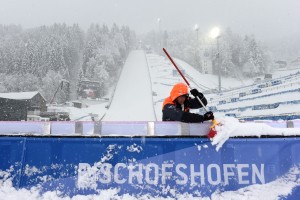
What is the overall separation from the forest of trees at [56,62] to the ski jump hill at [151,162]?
80.3 meters

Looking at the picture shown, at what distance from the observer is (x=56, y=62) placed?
94375 millimetres

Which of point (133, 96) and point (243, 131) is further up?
point (133, 96)

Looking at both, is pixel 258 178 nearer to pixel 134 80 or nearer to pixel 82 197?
pixel 82 197

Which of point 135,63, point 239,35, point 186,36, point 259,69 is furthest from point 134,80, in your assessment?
point 186,36

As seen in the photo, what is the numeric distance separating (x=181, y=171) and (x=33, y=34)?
122 m

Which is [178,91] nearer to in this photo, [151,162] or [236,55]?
[151,162]

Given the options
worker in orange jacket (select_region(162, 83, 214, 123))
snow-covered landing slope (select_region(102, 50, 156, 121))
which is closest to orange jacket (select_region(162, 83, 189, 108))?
worker in orange jacket (select_region(162, 83, 214, 123))

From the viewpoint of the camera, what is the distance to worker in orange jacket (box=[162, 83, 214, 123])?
4358 millimetres

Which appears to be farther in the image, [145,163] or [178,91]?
[178,91]

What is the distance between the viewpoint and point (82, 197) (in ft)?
13.5

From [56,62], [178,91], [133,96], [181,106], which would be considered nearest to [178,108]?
[178,91]

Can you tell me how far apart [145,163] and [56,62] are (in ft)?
313

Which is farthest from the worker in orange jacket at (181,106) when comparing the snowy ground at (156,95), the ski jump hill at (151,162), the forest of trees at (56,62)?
the forest of trees at (56,62)

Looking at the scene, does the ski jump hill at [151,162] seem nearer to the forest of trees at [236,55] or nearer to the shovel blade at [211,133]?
the shovel blade at [211,133]
